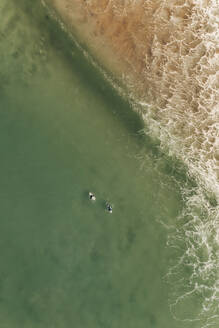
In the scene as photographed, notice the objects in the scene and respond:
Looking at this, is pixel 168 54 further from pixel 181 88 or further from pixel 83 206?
pixel 83 206

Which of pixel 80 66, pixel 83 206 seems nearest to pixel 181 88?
pixel 80 66

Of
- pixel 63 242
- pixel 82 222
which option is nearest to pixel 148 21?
pixel 82 222

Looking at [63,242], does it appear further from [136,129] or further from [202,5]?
[202,5]

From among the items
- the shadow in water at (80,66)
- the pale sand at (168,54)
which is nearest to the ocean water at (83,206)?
the shadow in water at (80,66)

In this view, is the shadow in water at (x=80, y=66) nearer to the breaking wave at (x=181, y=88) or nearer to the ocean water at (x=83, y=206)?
the ocean water at (x=83, y=206)

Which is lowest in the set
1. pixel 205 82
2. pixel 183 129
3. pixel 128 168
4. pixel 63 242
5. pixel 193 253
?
pixel 63 242
